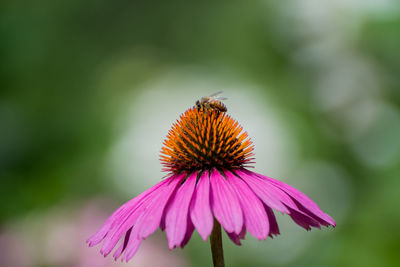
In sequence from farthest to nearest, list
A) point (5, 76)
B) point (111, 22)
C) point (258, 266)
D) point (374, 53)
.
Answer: point (111, 22) → point (374, 53) → point (5, 76) → point (258, 266)

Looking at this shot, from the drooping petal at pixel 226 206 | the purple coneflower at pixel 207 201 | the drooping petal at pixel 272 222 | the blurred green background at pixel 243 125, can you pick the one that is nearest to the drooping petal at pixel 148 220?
the purple coneflower at pixel 207 201

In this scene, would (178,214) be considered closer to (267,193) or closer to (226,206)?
(226,206)

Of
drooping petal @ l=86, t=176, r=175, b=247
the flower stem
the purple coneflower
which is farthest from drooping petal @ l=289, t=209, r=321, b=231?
drooping petal @ l=86, t=176, r=175, b=247

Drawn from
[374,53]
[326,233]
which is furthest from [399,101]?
[326,233]

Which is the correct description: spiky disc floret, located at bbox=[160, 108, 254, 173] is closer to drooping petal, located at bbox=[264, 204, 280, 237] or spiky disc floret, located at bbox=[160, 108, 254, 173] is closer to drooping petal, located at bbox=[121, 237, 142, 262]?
drooping petal, located at bbox=[264, 204, 280, 237]

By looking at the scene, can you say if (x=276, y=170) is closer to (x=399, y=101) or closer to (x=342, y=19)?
(x=399, y=101)

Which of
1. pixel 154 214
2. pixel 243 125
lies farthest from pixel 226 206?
pixel 243 125

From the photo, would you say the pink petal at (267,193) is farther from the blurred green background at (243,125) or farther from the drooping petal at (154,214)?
the blurred green background at (243,125)
